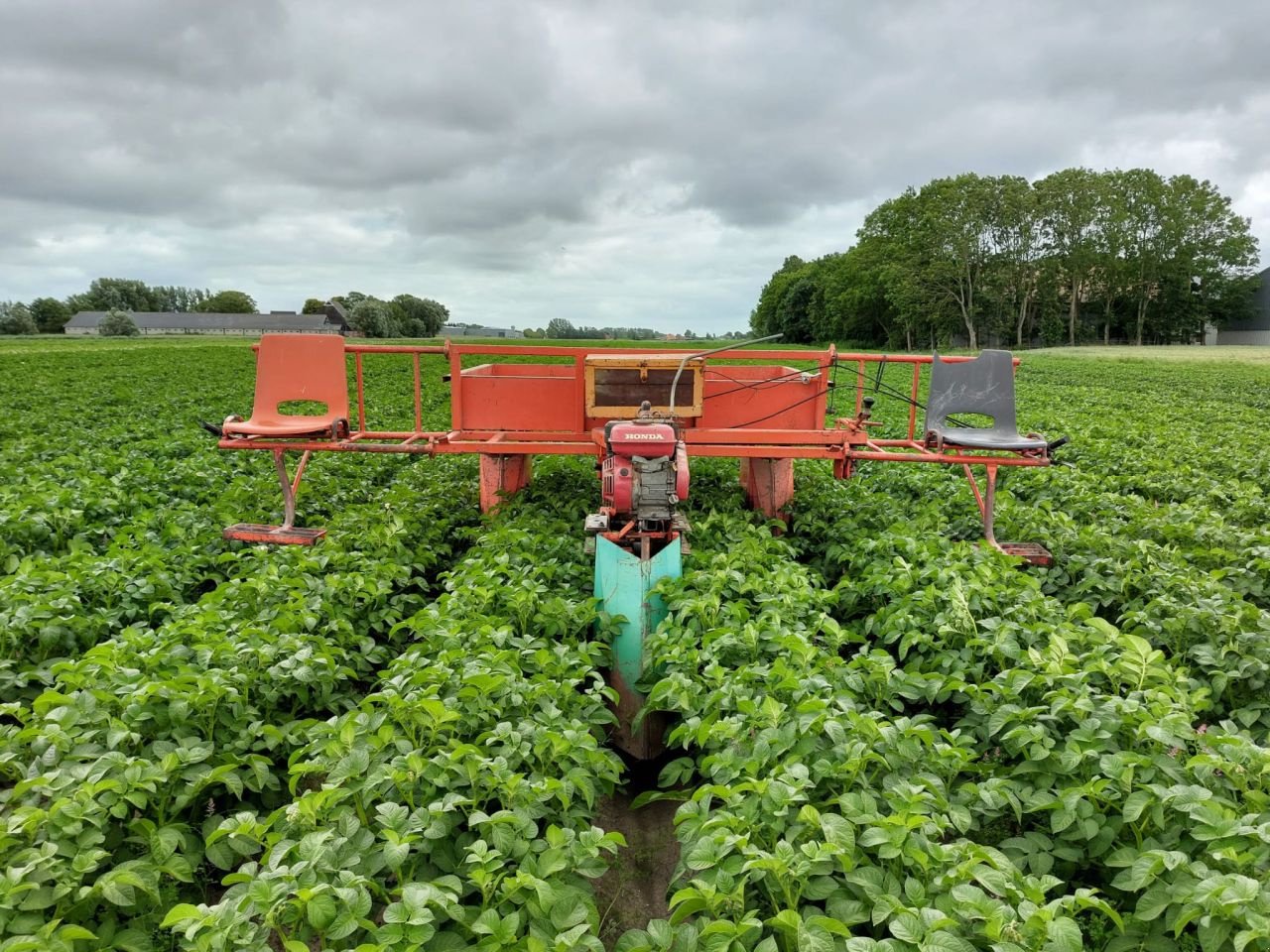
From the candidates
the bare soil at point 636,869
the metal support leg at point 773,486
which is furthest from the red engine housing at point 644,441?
the metal support leg at point 773,486

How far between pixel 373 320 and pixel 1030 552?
3598 inches

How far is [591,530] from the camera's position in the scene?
4.16 metres

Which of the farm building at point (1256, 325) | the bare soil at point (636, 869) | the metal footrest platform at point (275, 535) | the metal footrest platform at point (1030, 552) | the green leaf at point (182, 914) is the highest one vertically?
the farm building at point (1256, 325)

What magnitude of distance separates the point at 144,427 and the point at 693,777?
39.4ft

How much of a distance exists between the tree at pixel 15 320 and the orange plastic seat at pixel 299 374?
110 meters

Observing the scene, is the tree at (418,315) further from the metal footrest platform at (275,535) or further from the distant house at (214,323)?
the metal footrest platform at (275,535)

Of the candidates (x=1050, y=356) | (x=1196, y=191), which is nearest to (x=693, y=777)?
(x=1050, y=356)

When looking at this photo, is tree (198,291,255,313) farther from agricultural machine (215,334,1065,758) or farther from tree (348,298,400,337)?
agricultural machine (215,334,1065,758)

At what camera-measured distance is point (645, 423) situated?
455 cm

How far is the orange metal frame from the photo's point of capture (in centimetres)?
568

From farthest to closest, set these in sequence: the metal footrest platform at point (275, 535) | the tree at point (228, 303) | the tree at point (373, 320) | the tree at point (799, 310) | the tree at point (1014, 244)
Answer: the tree at point (228, 303) < the tree at point (799, 310) < the tree at point (373, 320) < the tree at point (1014, 244) < the metal footrest platform at point (275, 535)

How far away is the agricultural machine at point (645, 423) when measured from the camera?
4.39 m

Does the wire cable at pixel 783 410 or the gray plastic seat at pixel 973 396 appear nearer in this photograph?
the gray plastic seat at pixel 973 396

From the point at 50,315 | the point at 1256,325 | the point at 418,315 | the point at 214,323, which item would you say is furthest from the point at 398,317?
the point at 1256,325
